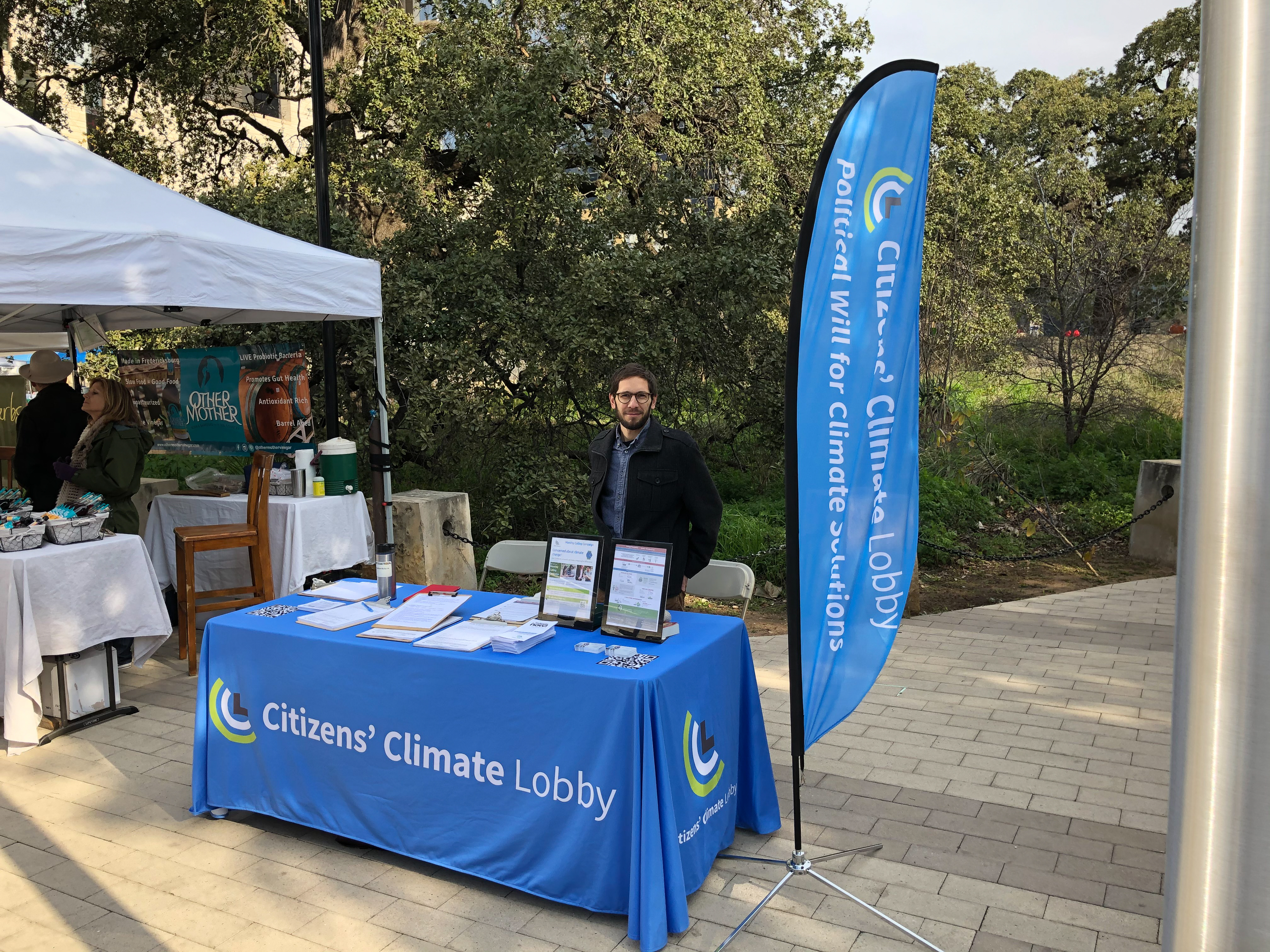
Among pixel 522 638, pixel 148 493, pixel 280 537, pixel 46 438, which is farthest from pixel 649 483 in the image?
pixel 148 493

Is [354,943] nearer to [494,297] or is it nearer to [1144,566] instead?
[494,297]

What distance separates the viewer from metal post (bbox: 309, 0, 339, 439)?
704 centimetres

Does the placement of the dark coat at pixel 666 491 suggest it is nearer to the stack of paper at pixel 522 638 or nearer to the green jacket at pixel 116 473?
the stack of paper at pixel 522 638

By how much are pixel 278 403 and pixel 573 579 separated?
14.5 feet

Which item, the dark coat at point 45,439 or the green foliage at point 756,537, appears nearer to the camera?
the dark coat at point 45,439

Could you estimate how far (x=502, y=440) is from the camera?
8750 millimetres

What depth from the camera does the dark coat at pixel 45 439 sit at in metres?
6.64

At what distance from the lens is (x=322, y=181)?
7.19 metres

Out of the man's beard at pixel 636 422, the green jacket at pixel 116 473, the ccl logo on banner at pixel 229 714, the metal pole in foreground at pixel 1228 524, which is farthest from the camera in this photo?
the green jacket at pixel 116 473

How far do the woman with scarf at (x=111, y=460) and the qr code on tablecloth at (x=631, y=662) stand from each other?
385cm

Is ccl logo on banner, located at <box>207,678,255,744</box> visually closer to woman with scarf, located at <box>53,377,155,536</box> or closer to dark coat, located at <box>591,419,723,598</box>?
dark coat, located at <box>591,419,723,598</box>

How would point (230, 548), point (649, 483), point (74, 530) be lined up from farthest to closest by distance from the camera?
point (230, 548) < point (74, 530) < point (649, 483)

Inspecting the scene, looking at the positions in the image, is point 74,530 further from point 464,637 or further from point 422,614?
point 464,637

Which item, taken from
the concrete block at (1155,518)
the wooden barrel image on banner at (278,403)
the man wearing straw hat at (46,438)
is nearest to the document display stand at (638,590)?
the wooden barrel image on banner at (278,403)
